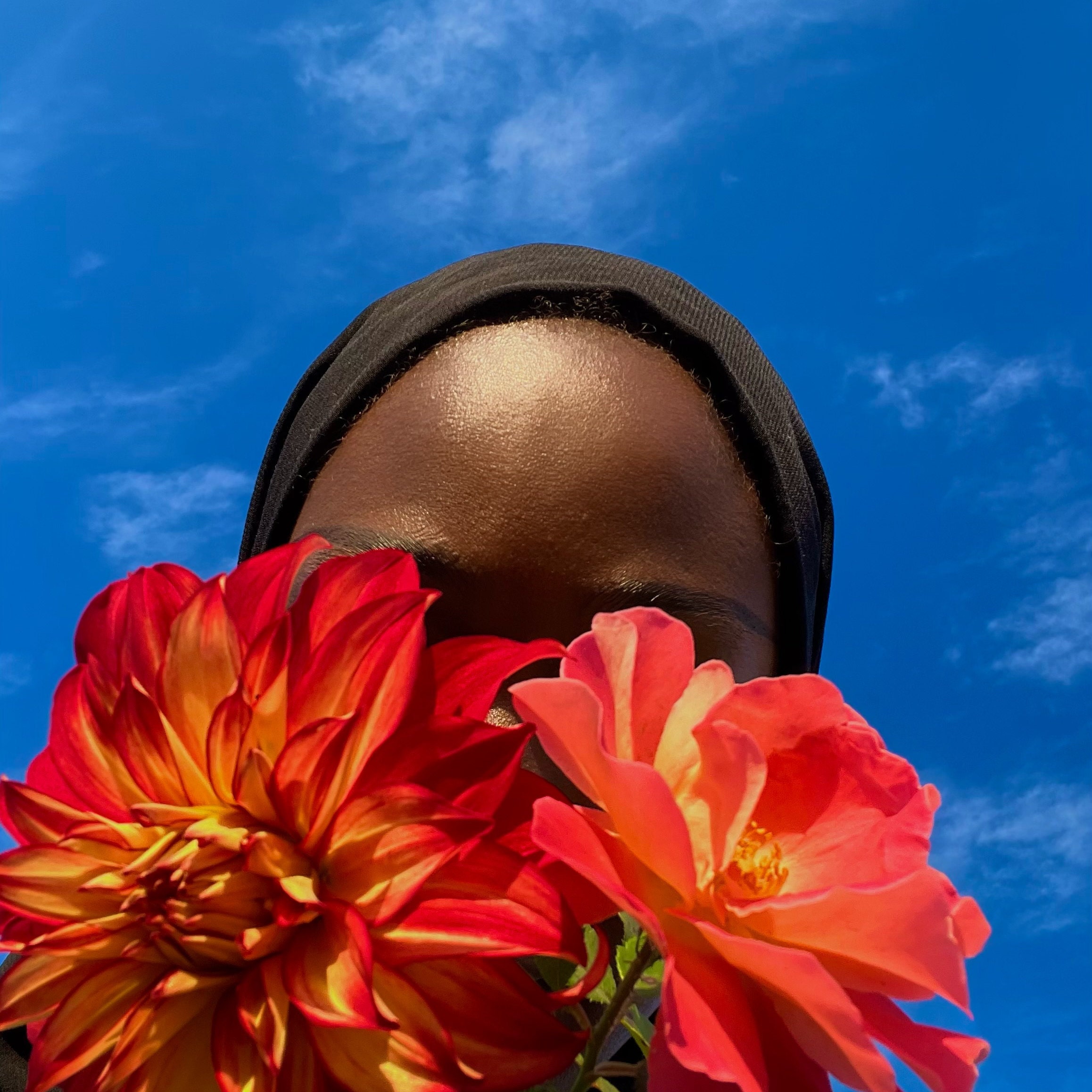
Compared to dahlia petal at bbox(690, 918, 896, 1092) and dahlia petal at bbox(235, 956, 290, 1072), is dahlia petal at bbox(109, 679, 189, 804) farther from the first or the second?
dahlia petal at bbox(690, 918, 896, 1092)

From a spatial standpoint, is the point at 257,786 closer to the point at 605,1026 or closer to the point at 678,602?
the point at 605,1026

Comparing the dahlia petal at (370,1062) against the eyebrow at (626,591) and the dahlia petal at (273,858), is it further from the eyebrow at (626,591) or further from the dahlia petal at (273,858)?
the eyebrow at (626,591)

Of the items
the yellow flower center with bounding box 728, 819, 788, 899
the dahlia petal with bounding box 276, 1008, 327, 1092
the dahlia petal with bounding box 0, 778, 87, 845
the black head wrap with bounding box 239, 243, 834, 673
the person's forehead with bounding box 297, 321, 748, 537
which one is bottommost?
the dahlia petal with bounding box 276, 1008, 327, 1092

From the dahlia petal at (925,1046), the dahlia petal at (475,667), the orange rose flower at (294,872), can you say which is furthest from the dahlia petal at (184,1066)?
the dahlia petal at (925,1046)

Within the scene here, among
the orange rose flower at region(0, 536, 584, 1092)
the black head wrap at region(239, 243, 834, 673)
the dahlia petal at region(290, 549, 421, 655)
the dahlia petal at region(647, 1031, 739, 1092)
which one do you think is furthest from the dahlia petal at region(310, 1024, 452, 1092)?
the black head wrap at region(239, 243, 834, 673)

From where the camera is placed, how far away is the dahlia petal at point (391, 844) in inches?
23.1

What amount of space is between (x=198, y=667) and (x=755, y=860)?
13.4 inches

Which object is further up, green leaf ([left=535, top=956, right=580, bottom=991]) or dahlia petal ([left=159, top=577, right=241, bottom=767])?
dahlia petal ([left=159, top=577, right=241, bottom=767])

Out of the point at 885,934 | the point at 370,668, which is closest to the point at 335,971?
the point at 370,668

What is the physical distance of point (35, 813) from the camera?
0.70 metres

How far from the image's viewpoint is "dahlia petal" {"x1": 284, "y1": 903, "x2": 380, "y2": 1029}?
1.83 feet

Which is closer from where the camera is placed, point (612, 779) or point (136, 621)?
point (612, 779)

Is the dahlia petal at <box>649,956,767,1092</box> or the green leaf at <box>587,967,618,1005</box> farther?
the green leaf at <box>587,967,618,1005</box>

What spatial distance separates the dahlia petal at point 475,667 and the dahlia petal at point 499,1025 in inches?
5.8
